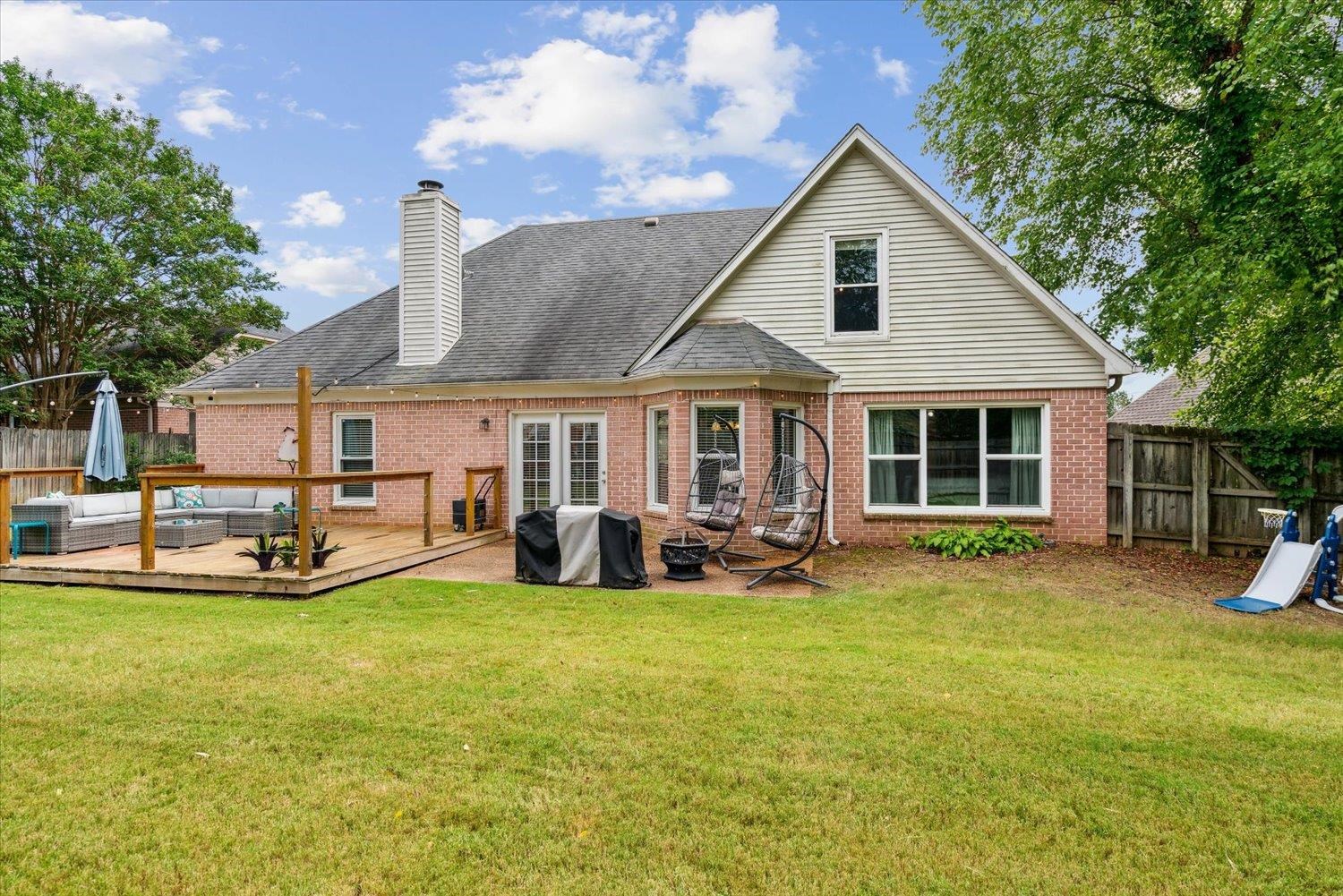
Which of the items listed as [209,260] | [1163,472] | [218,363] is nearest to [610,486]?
[1163,472]

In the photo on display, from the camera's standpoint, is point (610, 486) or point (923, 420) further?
point (610, 486)

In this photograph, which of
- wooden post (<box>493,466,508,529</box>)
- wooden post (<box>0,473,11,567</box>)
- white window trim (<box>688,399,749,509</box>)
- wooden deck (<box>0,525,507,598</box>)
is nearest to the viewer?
wooden deck (<box>0,525,507,598</box>)

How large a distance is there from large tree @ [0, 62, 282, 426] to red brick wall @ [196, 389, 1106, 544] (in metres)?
8.91

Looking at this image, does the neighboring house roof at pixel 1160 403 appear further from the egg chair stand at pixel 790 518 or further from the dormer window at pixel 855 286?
the egg chair stand at pixel 790 518

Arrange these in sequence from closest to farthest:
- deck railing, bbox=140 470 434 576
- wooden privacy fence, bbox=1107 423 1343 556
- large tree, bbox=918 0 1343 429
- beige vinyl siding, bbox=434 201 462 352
Answer: deck railing, bbox=140 470 434 576, large tree, bbox=918 0 1343 429, wooden privacy fence, bbox=1107 423 1343 556, beige vinyl siding, bbox=434 201 462 352

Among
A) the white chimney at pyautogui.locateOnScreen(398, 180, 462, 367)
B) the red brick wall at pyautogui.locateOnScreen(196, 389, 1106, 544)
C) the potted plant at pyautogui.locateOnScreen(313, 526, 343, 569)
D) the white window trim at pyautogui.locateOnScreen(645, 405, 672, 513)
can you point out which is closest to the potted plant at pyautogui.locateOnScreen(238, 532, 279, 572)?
the potted plant at pyautogui.locateOnScreen(313, 526, 343, 569)

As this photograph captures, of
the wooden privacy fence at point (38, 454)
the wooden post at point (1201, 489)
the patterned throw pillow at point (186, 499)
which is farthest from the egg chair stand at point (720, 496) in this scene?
the wooden privacy fence at point (38, 454)

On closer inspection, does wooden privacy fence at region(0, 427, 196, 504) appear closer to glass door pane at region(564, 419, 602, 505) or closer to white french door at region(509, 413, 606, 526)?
white french door at region(509, 413, 606, 526)

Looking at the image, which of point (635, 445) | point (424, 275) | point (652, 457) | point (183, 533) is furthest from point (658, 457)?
point (183, 533)

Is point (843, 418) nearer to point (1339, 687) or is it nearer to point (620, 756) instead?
point (1339, 687)

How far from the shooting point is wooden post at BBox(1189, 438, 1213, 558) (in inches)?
413

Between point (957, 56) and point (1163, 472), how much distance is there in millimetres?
9230

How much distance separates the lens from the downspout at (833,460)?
11586 mm

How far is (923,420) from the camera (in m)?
11.4
